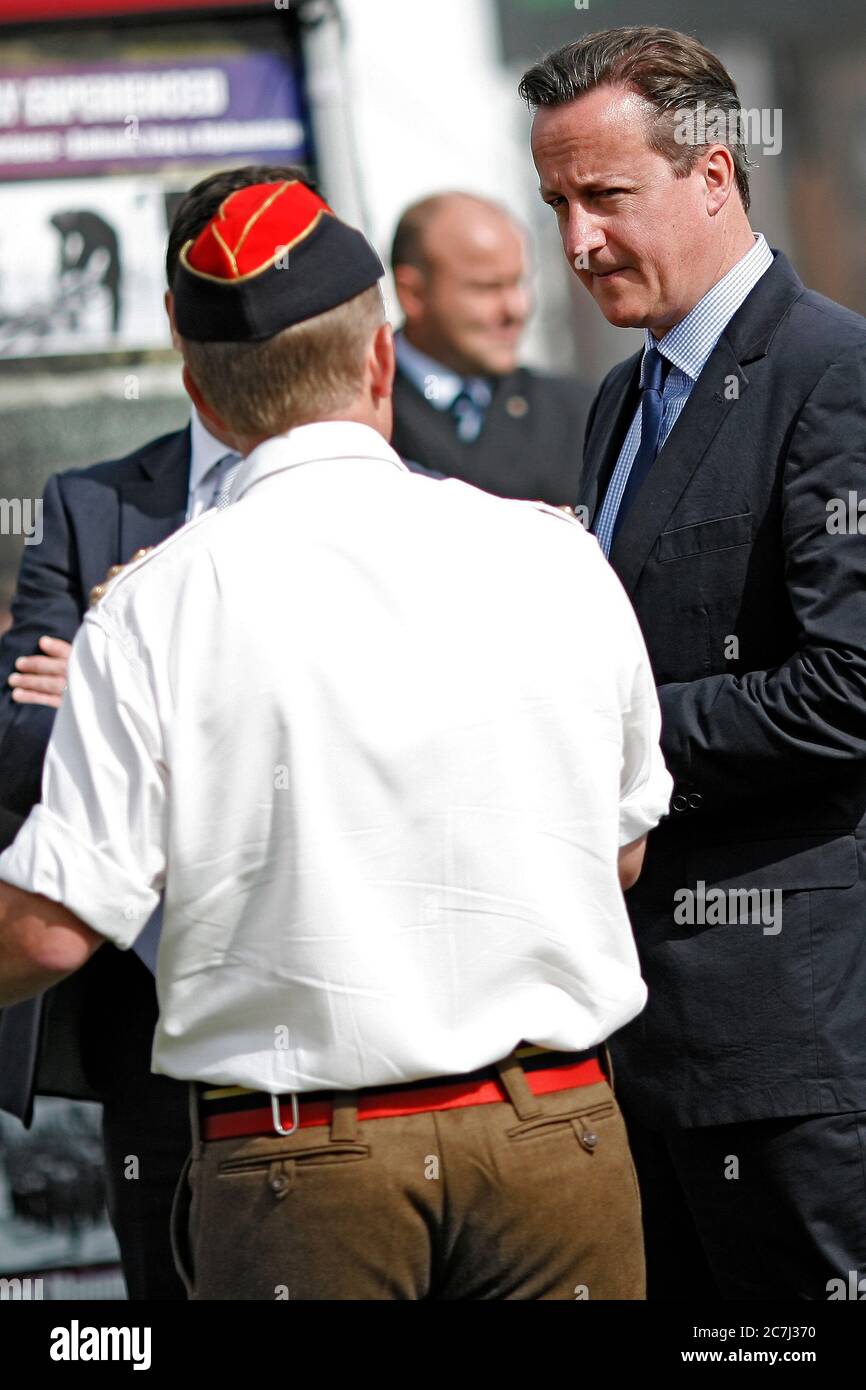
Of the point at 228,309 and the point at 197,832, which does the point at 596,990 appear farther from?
the point at 228,309

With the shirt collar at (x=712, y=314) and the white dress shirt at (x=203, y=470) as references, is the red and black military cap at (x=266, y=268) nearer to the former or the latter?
the shirt collar at (x=712, y=314)

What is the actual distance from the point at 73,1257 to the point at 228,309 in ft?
9.29

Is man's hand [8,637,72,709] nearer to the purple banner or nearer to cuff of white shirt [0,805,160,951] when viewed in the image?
cuff of white shirt [0,805,160,951]

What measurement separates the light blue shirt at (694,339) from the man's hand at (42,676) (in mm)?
914

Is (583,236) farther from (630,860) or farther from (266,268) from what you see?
(630,860)

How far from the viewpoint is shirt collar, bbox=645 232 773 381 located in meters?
2.35

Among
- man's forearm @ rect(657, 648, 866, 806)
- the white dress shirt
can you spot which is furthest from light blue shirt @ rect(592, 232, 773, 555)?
the white dress shirt

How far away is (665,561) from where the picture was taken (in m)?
2.27

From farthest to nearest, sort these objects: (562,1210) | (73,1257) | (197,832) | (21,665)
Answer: (73,1257) < (21,665) < (562,1210) < (197,832)

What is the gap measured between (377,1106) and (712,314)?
1.31m

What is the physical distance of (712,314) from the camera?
236 cm

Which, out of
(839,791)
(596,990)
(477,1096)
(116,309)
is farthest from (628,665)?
(116,309)

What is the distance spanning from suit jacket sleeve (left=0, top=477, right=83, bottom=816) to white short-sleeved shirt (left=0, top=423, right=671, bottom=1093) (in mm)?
1042

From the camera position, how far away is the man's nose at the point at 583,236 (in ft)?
7.63
